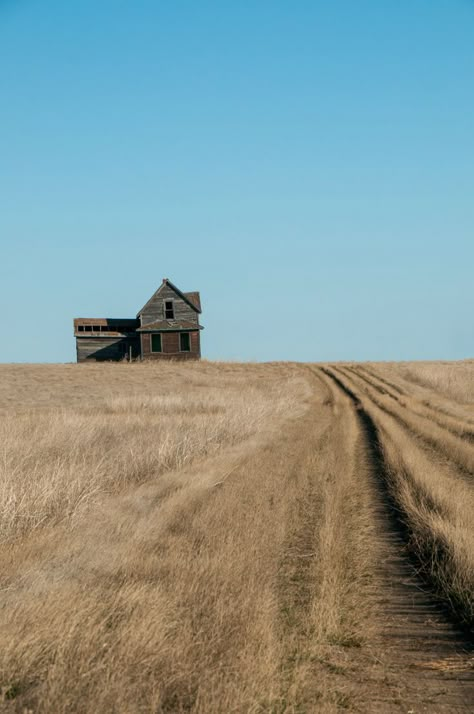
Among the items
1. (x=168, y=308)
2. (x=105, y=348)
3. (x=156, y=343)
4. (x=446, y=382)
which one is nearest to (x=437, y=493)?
(x=446, y=382)

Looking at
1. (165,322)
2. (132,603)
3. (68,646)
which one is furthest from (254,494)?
(165,322)

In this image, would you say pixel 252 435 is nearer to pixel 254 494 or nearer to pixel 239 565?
pixel 254 494

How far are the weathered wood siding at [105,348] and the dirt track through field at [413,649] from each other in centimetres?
5361

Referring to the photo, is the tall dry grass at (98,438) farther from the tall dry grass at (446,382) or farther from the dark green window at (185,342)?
the dark green window at (185,342)

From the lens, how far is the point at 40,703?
4172 mm

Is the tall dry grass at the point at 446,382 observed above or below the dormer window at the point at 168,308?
below

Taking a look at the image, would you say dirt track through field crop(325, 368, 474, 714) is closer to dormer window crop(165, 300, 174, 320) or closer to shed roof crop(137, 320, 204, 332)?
shed roof crop(137, 320, 204, 332)

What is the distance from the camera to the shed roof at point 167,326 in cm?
5806

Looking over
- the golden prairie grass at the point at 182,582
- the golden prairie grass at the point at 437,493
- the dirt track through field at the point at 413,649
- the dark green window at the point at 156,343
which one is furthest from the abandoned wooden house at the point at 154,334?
the dirt track through field at the point at 413,649

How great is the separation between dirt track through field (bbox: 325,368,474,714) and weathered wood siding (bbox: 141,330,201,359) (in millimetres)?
50949

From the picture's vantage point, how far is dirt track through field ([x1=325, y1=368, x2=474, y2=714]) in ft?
15.0

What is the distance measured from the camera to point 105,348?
60.9m

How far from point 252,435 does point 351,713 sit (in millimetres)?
14102

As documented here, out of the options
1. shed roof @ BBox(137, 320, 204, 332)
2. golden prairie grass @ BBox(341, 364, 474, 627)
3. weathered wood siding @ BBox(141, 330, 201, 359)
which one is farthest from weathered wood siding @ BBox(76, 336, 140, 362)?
golden prairie grass @ BBox(341, 364, 474, 627)
